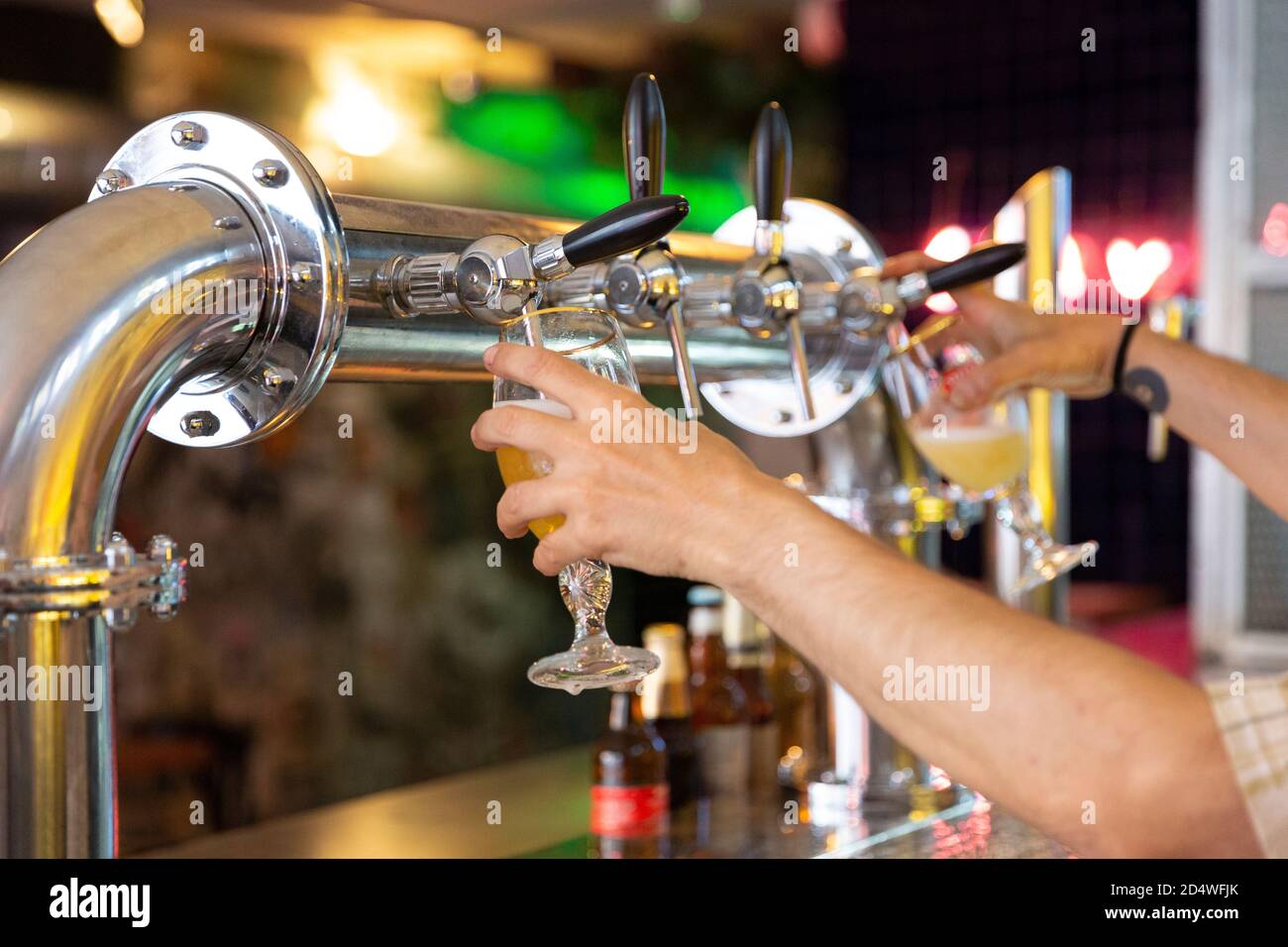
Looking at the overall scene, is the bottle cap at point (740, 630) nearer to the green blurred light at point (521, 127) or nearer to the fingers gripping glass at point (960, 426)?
the fingers gripping glass at point (960, 426)

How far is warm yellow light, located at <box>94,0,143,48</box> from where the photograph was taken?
6.43 feet

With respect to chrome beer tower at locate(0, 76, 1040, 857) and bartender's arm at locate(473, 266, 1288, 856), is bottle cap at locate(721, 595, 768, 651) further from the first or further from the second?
bartender's arm at locate(473, 266, 1288, 856)

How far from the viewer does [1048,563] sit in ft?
5.15

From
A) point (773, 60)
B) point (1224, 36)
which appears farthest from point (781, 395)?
point (1224, 36)

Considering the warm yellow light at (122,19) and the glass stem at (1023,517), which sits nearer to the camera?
the glass stem at (1023,517)

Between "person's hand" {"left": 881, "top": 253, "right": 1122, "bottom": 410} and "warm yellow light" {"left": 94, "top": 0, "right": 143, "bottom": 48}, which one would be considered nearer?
"person's hand" {"left": 881, "top": 253, "right": 1122, "bottom": 410}

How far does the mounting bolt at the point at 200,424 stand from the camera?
95 centimetres

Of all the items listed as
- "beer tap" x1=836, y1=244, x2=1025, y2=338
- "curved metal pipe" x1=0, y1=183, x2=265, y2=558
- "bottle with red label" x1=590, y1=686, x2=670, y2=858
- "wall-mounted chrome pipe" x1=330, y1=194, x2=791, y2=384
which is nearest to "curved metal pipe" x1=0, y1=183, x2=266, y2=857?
"curved metal pipe" x1=0, y1=183, x2=265, y2=558

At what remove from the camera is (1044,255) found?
1.83 m

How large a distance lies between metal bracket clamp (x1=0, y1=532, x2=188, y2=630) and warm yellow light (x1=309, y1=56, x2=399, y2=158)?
1.59 m

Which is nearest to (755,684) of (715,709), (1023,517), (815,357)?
(715,709)

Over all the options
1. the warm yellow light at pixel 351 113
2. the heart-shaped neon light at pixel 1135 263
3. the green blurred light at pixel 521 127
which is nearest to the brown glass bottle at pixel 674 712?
the warm yellow light at pixel 351 113

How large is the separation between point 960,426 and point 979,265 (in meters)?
0.31
